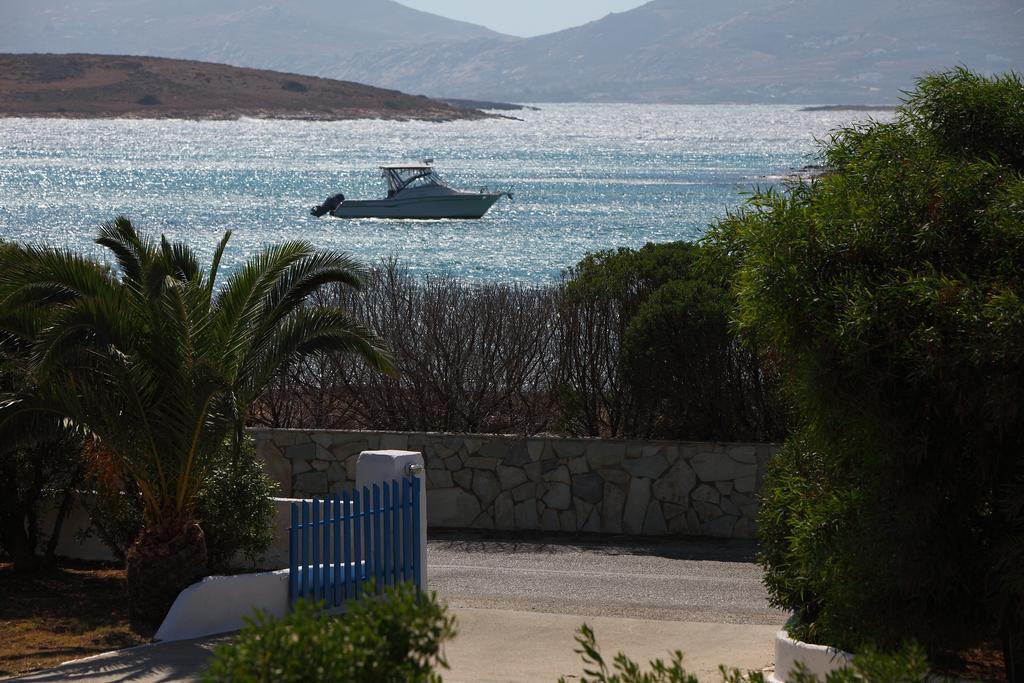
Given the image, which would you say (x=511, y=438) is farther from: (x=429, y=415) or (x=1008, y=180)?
(x=1008, y=180)

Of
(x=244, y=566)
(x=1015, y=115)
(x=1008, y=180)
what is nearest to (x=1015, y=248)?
(x=1008, y=180)

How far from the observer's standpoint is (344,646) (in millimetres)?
4137

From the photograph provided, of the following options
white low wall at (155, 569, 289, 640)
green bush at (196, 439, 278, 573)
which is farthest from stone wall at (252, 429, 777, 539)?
white low wall at (155, 569, 289, 640)

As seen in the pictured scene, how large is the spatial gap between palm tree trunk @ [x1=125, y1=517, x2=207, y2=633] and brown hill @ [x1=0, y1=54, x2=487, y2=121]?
14753 cm

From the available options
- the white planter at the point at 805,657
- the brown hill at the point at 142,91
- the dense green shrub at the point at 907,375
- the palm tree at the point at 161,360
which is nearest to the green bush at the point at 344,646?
the dense green shrub at the point at 907,375

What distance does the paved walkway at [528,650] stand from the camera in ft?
27.1

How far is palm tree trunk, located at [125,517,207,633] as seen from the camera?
977 cm

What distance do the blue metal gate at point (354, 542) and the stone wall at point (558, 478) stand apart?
13.3 feet

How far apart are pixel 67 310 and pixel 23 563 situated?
368cm

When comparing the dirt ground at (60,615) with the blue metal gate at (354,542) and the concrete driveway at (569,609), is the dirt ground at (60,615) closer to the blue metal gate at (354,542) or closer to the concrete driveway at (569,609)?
the concrete driveway at (569,609)

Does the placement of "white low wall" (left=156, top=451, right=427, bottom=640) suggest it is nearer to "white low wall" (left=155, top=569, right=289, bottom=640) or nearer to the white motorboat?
"white low wall" (left=155, top=569, right=289, bottom=640)

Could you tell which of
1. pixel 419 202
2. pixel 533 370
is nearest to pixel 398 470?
pixel 533 370

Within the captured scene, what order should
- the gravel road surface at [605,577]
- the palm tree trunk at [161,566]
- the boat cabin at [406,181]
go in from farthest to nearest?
1. the boat cabin at [406,181]
2. the gravel road surface at [605,577]
3. the palm tree trunk at [161,566]

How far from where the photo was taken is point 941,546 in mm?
6836
